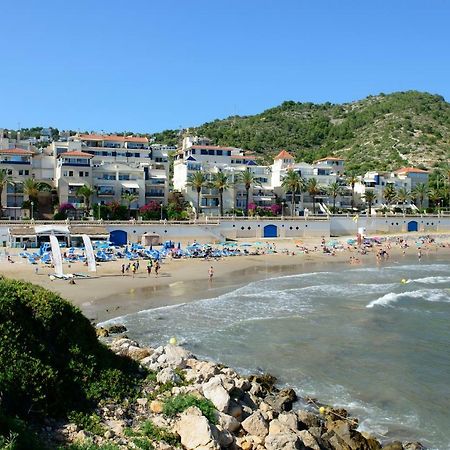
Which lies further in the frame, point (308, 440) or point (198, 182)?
point (198, 182)

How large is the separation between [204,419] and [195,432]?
1.31ft

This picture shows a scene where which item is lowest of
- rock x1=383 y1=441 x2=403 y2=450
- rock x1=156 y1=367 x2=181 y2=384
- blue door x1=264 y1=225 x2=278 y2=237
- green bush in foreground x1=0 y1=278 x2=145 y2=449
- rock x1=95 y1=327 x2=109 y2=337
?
rock x1=383 y1=441 x2=403 y2=450

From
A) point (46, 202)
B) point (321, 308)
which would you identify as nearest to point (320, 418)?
point (321, 308)

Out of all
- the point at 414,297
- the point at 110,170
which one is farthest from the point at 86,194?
the point at 414,297

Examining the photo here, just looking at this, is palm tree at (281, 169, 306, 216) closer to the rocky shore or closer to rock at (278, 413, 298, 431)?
the rocky shore

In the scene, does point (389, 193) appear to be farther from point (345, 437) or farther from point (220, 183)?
point (345, 437)

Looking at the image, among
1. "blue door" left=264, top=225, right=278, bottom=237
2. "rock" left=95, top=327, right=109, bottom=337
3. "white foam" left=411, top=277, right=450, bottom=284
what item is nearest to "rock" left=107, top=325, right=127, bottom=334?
"rock" left=95, top=327, right=109, bottom=337

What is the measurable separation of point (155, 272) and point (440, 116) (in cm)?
15068

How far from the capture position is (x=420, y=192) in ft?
289

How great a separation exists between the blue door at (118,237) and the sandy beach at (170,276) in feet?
26.9

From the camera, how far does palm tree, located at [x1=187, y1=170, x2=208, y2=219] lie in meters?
71.9

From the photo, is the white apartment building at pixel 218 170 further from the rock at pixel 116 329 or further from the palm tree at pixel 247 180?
the rock at pixel 116 329

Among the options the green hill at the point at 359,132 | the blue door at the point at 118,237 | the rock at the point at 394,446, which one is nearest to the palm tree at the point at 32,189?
the blue door at the point at 118,237

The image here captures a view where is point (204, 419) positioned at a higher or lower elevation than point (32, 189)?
lower
